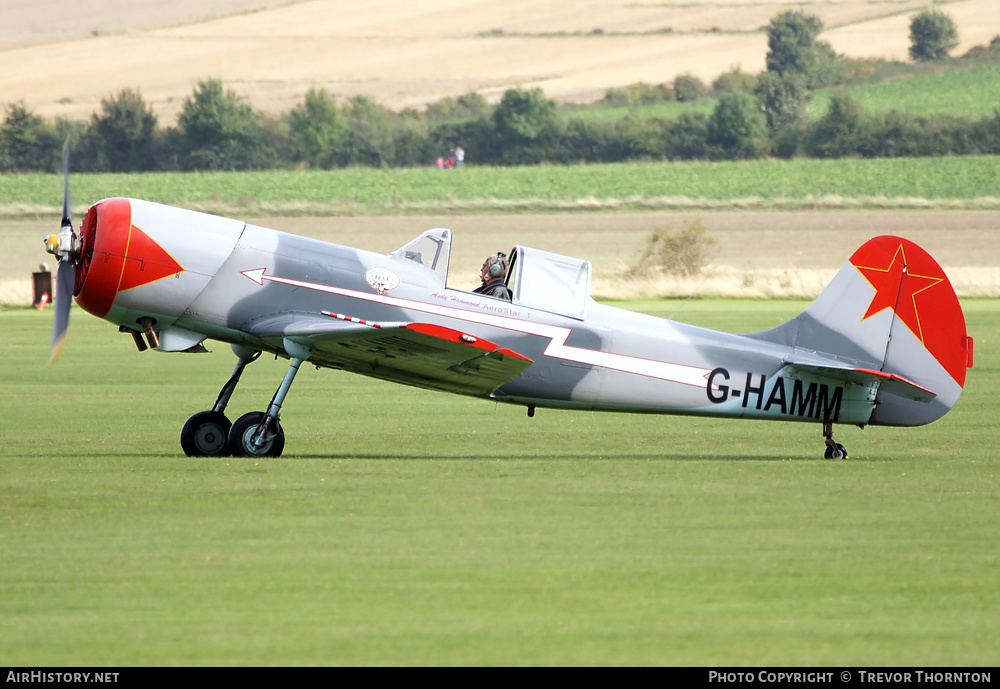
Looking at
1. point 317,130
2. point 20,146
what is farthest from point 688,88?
point 20,146

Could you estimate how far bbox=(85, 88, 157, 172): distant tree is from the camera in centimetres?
7994

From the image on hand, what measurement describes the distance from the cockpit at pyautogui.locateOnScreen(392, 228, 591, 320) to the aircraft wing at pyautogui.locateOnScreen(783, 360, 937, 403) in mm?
2049

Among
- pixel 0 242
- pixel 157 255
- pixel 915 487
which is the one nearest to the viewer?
pixel 915 487

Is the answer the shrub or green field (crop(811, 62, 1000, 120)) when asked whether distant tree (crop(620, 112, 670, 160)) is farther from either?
the shrub

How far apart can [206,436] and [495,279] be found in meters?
2.91

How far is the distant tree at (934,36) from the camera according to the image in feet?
383

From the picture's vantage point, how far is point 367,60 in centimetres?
11900

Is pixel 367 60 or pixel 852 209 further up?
pixel 367 60

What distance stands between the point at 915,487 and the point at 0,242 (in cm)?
4467

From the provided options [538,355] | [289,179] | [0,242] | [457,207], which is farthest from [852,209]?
[538,355]

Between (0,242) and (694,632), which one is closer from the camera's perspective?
(694,632)

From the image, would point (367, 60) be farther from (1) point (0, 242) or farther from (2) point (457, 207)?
(1) point (0, 242)

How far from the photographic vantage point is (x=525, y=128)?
89.5 meters

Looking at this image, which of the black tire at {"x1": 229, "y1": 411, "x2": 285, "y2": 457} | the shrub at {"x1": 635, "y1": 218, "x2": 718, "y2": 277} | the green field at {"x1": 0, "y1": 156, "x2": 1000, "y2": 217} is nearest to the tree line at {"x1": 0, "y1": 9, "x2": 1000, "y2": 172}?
the green field at {"x1": 0, "y1": 156, "x2": 1000, "y2": 217}
